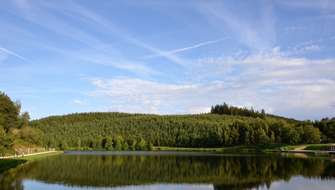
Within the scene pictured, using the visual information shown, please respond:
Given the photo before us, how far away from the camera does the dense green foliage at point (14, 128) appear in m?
73.7

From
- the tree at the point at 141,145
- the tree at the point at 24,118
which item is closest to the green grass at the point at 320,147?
the tree at the point at 141,145

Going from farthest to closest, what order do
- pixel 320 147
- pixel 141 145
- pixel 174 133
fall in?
pixel 174 133, pixel 141 145, pixel 320 147

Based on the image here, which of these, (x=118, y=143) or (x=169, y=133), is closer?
(x=118, y=143)

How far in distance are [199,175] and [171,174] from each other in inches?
111

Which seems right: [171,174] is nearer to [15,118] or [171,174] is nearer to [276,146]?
[15,118]

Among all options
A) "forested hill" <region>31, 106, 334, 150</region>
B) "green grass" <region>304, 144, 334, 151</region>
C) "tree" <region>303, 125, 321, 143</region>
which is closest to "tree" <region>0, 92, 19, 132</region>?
"forested hill" <region>31, 106, 334, 150</region>

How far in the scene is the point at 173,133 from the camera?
15838cm

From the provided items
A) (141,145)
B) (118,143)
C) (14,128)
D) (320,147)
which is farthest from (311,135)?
(14,128)

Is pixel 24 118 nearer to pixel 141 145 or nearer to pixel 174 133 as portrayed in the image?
pixel 141 145

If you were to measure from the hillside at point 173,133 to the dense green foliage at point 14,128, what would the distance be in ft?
105

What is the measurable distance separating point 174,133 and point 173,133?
71cm

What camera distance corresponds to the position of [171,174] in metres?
45.8

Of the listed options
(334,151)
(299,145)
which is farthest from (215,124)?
(334,151)

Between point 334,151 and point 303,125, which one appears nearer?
point 334,151
